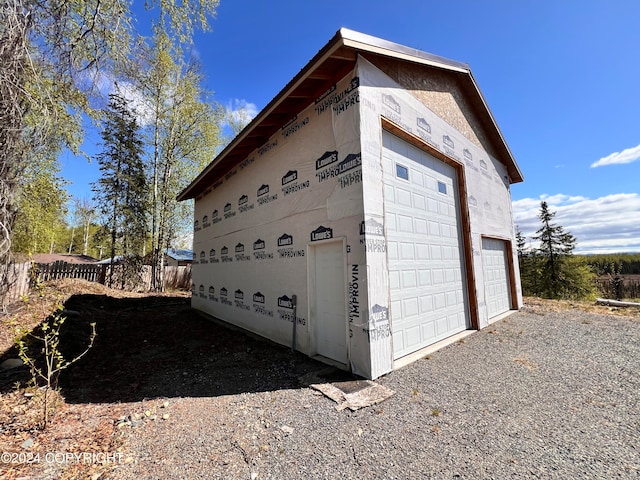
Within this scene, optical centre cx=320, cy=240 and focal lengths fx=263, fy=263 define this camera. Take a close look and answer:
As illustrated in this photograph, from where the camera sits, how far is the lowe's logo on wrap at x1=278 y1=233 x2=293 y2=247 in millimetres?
5539

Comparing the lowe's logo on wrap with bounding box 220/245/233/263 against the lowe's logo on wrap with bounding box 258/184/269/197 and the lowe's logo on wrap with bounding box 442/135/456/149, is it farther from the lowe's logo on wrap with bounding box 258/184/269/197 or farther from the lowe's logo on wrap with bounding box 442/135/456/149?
the lowe's logo on wrap with bounding box 442/135/456/149

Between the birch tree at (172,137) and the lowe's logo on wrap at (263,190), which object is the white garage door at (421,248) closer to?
the lowe's logo on wrap at (263,190)

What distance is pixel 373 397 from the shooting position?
3.37m

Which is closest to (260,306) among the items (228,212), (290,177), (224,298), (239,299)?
(239,299)

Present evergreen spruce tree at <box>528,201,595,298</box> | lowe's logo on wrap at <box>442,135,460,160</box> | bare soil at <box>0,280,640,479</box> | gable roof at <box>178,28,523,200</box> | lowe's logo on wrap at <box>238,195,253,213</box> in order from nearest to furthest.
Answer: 1. bare soil at <box>0,280,640,479</box>
2. gable roof at <box>178,28,523,200</box>
3. lowe's logo on wrap at <box>442,135,460,160</box>
4. lowe's logo on wrap at <box>238,195,253,213</box>
5. evergreen spruce tree at <box>528,201,595,298</box>

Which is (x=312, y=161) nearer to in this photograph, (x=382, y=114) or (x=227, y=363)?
(x=382, y=114)

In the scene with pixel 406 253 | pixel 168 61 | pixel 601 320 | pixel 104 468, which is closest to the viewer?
pixel 104 468

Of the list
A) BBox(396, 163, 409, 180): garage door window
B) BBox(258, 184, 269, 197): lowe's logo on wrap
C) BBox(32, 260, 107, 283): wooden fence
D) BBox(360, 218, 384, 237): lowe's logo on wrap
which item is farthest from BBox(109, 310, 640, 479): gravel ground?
BBox(32, 260, 107, 283): wooden fence

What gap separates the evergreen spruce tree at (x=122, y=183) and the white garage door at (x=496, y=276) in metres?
16.2

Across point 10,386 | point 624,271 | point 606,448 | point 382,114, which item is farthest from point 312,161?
point 624,271

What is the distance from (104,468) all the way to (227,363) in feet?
8.41

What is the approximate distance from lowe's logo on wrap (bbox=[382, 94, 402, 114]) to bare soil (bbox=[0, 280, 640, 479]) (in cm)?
488

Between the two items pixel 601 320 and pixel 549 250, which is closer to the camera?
pixel 601 320

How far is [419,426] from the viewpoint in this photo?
9.14 feet
